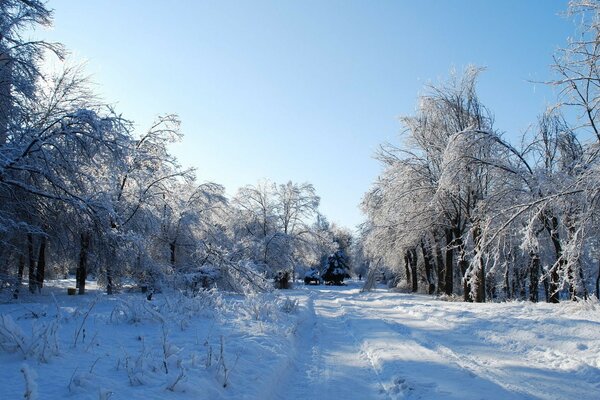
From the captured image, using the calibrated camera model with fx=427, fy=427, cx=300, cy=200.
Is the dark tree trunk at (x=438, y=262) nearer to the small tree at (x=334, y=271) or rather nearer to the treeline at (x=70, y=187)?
the treeline at (x=70, y=187)

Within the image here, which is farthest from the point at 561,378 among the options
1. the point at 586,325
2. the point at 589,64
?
the point at 589,64

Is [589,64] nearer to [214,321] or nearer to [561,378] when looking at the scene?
[561,378]

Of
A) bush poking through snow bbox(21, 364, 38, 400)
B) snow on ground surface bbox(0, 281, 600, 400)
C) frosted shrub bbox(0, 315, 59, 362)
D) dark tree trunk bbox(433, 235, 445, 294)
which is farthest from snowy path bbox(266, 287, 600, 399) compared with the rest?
dark tree trunk bbox(433, 235, 445, 294)

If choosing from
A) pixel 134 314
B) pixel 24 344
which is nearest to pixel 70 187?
pixel 134 314

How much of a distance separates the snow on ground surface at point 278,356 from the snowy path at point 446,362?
0.02 meters

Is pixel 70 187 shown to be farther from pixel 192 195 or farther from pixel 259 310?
pixel 192 195

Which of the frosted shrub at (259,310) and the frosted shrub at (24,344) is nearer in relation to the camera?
the frosted shrub at (24,344)

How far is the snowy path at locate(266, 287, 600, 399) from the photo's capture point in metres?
5.85

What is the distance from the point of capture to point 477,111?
20906 mm

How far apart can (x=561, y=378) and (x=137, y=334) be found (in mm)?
6895

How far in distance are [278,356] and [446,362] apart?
114 inches

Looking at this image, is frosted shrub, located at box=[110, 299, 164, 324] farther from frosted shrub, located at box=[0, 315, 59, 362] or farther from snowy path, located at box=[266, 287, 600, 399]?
frosted shrub, located at box=[0, 315, 59, 362]

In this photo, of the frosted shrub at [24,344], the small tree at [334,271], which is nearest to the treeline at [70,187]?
the frosted shrub at [24,344]

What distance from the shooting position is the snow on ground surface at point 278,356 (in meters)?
4.91
